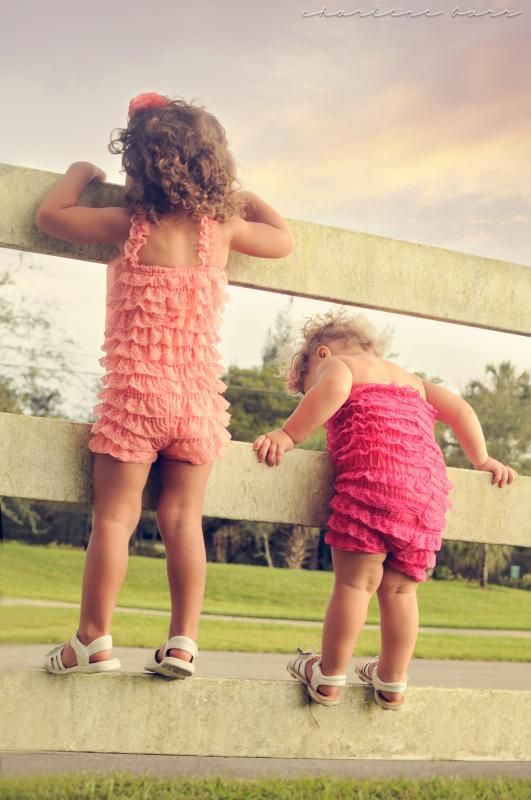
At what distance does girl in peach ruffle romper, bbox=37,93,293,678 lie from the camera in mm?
2596

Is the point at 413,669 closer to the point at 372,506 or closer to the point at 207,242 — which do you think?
the point at 372,506

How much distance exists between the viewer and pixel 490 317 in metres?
3.33

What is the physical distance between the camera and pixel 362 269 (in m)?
3.12

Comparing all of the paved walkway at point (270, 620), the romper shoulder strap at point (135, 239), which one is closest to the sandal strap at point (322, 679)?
the romper shoulder strap at point (135, 239)

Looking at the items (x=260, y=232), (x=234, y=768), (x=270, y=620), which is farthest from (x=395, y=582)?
(x=270, y=620)

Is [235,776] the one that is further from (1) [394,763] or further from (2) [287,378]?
(2) [287,378]

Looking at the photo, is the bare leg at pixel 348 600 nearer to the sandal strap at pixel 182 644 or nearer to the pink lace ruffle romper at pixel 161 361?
the sandal strap at pixel 182 644

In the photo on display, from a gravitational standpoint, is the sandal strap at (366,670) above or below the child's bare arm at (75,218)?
below

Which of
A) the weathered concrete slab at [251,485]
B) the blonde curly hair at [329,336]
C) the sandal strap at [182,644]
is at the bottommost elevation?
the sandal strap at [182,644]

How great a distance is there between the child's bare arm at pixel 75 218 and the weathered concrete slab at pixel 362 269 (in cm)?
8

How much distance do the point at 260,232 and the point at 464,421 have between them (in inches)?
36.0

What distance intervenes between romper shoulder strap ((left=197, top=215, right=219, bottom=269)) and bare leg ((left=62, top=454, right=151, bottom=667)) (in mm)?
615

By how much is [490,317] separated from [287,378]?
2.51 feet

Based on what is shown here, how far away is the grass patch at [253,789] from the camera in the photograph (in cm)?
350
